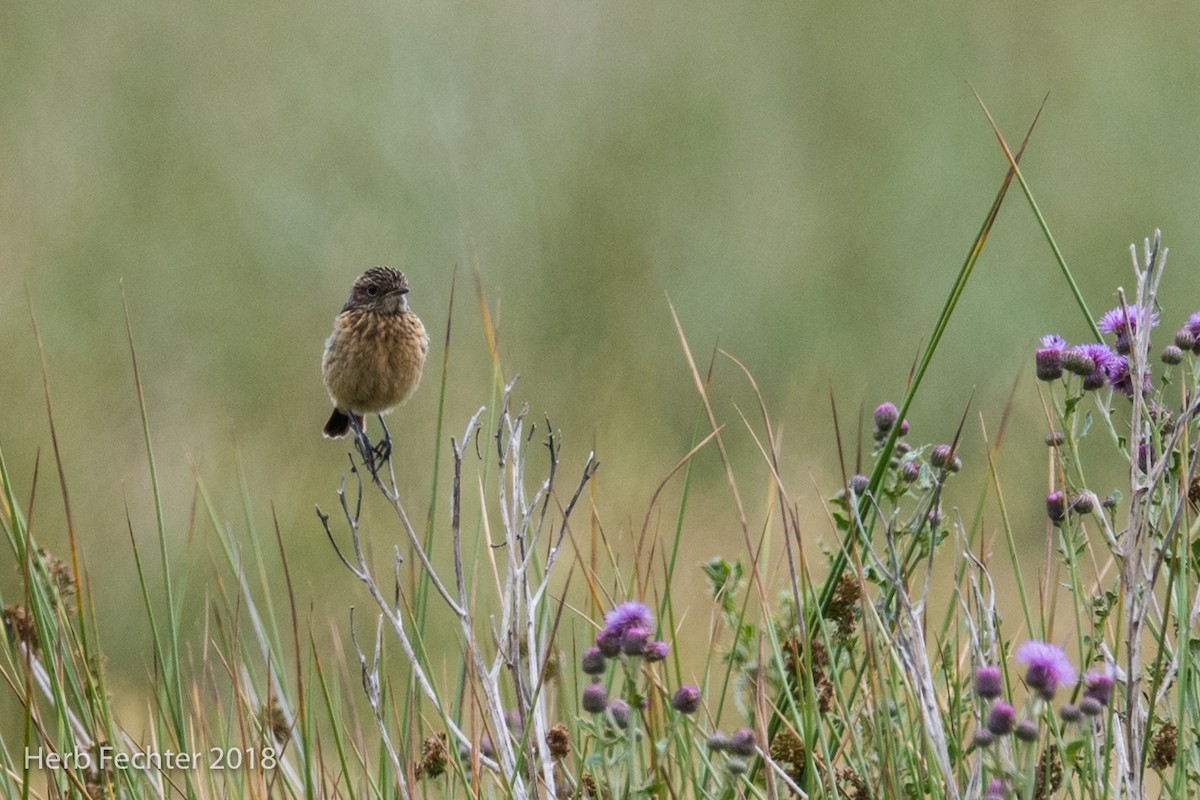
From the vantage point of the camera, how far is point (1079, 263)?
9320 millimetres

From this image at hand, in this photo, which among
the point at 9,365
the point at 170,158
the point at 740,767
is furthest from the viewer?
the point at 170,158

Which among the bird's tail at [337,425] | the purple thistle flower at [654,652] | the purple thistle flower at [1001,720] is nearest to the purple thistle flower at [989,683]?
the purple thistle flower at [1001,720]

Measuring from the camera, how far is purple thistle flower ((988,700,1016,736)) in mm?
1847

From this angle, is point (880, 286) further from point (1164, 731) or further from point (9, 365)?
point (1164, 731)

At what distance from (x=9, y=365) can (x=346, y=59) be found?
12.6 feet

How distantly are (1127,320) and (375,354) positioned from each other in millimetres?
2111

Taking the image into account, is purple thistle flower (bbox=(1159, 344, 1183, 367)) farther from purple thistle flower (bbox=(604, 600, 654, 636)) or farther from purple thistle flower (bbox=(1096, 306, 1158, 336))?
purple thistle flower (bbox=(604, 600, 654, 636))

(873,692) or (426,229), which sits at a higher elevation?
(426,229)

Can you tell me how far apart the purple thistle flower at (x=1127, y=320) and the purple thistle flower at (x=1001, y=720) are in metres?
0.76

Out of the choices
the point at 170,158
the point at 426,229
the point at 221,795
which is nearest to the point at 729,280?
the point at 426,229

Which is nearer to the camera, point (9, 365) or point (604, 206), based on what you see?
point (9, 365)

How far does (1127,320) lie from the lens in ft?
8.19

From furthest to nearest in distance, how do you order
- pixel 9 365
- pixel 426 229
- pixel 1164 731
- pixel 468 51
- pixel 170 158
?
pixel 468 51 → pixel 170 158 → pixel 426 229 → pixel 9 365 → pixel 1164 731

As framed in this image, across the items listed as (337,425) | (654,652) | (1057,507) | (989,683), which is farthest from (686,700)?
(337,425)
